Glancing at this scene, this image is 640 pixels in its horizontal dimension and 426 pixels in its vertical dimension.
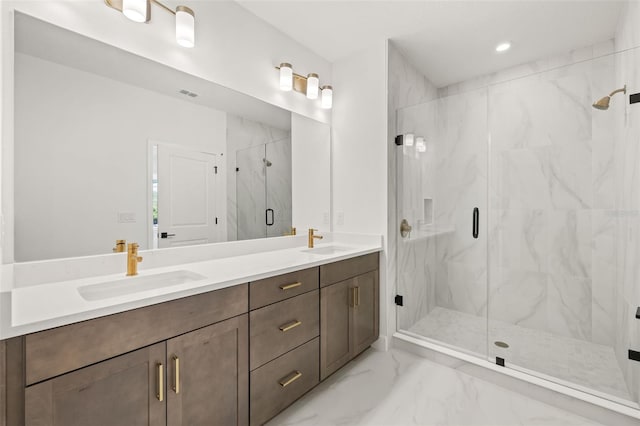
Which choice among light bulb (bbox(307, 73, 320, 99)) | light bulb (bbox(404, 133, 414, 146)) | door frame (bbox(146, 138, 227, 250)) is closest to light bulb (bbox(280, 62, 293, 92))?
light bulb (bbox(307, 73, 320, 99))

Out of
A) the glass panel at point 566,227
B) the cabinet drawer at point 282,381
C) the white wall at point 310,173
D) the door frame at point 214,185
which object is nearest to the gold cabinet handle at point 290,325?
the cabinet drawer at point 282,381

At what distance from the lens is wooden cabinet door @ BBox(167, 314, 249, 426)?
1096mm

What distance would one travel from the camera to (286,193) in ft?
7.62

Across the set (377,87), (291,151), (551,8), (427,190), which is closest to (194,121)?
(291,151)

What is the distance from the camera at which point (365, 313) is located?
2.18 metres

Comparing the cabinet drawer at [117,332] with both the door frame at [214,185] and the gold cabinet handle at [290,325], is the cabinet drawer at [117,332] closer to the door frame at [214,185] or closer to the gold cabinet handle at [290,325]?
the gold cabinet handle at [290,325]

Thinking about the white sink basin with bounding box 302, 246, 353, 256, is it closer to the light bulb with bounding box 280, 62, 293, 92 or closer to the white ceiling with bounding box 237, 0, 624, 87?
the light bulb with bounding box 280, 62, 293, 92

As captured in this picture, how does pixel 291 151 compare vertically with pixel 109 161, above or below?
above

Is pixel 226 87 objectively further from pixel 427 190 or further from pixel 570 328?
pixel 570 328

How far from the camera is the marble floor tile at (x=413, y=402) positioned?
157 centimetres

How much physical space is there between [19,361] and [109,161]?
2.95ft

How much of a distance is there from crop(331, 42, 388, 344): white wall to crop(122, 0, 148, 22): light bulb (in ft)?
5.22

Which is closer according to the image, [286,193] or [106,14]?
[106,14]

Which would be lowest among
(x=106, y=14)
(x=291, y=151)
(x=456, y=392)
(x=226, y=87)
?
(x=456, y=392)
